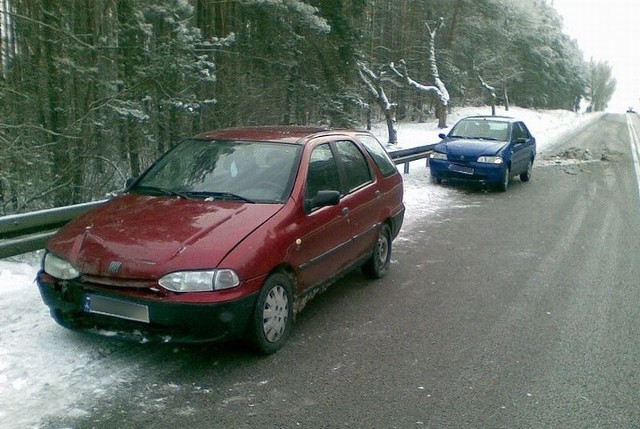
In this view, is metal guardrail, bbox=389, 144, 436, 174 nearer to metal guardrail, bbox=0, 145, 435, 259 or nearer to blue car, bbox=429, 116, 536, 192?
blue car, bbox=429, 116, 536, 192

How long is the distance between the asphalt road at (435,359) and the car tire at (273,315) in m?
0.13

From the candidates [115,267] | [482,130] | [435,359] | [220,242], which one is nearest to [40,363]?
[115,267]

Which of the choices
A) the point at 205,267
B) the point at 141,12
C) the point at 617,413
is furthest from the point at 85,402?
the point at 141,12

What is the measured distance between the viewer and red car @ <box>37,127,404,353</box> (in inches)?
160

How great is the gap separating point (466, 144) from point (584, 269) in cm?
687

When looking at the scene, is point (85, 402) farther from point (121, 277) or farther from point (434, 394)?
point (434, 394)

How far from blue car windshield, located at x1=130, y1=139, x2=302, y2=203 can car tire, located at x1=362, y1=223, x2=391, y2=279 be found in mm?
1737

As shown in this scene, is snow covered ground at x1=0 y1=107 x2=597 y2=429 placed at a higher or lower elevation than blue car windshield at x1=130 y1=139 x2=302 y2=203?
lower

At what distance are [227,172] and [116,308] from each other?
173 centimetres

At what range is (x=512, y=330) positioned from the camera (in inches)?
208

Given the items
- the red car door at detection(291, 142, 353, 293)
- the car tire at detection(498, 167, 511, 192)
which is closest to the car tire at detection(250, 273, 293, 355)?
the red car door at detection(291, 142, 353, 293)

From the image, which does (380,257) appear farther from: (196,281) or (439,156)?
(439,156)

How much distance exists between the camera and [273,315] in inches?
181

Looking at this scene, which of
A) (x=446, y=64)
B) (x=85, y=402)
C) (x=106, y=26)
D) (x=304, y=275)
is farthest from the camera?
(x=446, y=64)
